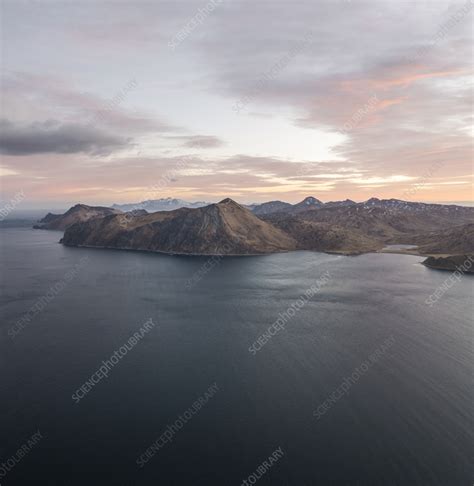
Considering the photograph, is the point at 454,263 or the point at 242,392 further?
the point at 454,263

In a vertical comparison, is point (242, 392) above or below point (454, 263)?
below

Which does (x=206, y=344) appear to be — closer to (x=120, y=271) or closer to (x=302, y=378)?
(x=302, y=378)

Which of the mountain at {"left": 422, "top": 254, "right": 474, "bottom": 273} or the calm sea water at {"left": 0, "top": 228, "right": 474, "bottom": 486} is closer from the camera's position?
the calm sea water at {"left": 0, "top": 228, "right": 474, "bottom": 486}

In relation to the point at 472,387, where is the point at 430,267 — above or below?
above

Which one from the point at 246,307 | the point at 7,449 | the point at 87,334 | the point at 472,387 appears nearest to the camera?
the point at 7,449

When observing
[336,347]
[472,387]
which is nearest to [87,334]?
[336,347]

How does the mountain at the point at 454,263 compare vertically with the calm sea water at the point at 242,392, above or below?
above

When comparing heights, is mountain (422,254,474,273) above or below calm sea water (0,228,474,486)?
above

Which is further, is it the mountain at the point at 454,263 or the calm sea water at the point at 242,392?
the mountain at the point at 454,263
